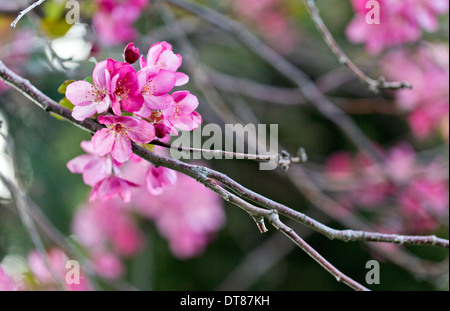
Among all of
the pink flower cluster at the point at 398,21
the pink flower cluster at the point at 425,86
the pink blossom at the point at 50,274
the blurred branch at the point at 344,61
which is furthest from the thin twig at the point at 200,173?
the pink flower cluster at the point at 425,86

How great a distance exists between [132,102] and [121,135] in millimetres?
41

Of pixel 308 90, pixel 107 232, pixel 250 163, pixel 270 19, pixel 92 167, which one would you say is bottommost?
pixel 92 167

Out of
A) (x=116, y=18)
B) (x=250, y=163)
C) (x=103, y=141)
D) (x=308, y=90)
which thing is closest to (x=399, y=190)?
(x=308, y=90)

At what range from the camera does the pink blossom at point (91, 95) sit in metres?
0.57

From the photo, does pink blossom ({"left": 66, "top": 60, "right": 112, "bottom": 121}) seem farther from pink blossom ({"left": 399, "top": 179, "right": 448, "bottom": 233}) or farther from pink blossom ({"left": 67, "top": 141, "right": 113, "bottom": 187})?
pink blossom ({"left": 399, "top": 179, "right": 448, "bottom": 233})

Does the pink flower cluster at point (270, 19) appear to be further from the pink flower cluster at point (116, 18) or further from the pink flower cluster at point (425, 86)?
the pink flower cluster at point (116, 18)

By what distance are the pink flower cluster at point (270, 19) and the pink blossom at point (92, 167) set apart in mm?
1478

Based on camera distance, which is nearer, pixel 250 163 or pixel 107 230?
pixel 107 230

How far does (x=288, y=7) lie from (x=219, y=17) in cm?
74

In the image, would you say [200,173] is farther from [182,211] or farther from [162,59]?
[182,211]

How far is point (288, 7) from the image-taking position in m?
2.09

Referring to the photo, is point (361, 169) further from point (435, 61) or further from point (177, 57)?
point (177, 57)

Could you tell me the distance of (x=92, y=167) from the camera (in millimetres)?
727

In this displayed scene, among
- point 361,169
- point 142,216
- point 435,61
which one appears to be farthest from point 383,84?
point 142,216
